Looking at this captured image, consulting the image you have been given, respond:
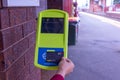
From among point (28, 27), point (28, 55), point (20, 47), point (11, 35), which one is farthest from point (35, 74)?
point (11, 35)

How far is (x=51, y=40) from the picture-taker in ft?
4.46

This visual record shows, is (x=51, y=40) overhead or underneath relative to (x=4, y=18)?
underneath

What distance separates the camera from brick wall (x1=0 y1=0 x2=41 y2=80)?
1355mm

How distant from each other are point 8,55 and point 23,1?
45 centimetres

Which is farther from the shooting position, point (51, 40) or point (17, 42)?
point (17, 42)

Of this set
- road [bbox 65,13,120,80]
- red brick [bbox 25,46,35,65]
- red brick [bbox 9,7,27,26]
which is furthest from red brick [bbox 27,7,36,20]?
road [bbox 65,13,120,80]

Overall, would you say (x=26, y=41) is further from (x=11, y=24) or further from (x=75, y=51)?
(x=75, y=51)

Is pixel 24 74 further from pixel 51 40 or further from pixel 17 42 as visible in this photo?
pixel 51 40

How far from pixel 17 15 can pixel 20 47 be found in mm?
219

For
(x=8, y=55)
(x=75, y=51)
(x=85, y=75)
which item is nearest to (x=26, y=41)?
(x=8, y=55)

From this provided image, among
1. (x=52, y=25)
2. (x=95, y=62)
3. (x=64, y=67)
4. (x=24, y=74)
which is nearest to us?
(x=64, y=67)

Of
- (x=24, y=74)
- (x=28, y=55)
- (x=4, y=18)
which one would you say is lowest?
(x=24, y=74)

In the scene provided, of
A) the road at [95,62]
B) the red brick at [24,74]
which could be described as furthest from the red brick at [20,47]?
the road at [95,62]

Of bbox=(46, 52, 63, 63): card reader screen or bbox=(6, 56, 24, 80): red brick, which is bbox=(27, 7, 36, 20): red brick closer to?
bbox=(6, 56, 24, 80): red brick
